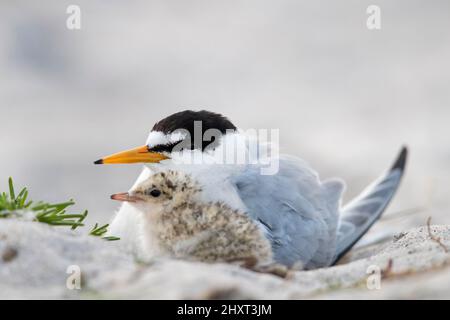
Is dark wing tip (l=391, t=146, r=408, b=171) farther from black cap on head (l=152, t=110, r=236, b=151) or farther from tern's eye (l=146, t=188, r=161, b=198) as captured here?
tern's eye (l=146, t=188, r=161, b=198)

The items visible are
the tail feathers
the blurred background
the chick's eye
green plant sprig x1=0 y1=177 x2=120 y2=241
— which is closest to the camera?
green plant sprig x1=0 y1=177 x2=120 y2=241

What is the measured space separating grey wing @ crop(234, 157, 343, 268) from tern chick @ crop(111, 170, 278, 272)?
24 cm

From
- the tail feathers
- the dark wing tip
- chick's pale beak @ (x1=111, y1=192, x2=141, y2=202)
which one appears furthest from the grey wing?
the dark wing tip

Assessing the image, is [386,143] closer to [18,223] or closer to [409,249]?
[409,249]

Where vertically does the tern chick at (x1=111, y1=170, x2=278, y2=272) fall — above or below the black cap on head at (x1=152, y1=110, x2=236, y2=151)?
below

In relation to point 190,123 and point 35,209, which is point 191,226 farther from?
point 190,123

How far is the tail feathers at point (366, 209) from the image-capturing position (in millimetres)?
3856

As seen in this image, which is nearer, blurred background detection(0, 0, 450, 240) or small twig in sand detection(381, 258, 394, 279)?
small twig in sand detection(381, 258, 394, 279)

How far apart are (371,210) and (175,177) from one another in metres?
1.56

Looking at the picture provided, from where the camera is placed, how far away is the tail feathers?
3856mm

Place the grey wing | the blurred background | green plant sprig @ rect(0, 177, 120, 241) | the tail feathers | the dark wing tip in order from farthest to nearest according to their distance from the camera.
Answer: the blurred background
the dark wing tip
the tail feathers
the grey wing
green plant sprig @ rect(0, 177, 120, 241)

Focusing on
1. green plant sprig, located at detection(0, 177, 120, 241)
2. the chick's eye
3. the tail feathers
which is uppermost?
the chick's eye
